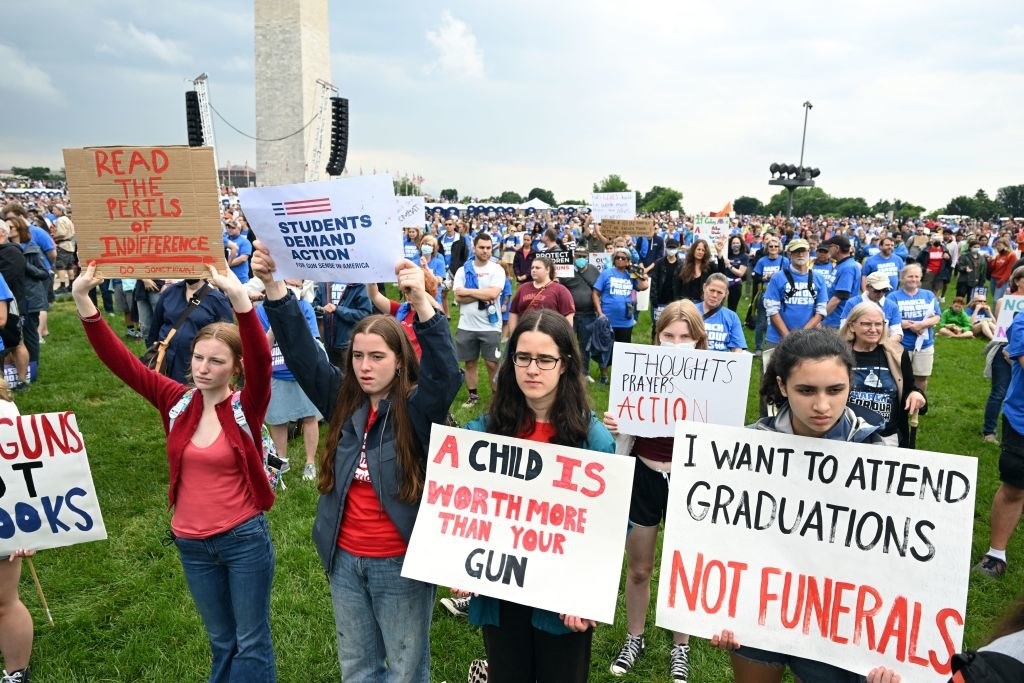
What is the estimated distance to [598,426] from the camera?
270cm

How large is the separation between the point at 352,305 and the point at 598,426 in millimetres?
4664

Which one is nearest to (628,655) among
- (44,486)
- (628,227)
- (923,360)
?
(44,486)

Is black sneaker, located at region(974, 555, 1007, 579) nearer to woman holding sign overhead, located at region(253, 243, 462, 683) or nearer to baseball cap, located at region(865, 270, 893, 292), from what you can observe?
baseball cap, located at region(865, 270, 893, 292)

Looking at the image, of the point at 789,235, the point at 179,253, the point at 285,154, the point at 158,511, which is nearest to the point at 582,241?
the point at 789,235

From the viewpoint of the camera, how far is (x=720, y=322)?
5.71m

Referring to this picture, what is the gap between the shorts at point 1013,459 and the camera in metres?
4.33

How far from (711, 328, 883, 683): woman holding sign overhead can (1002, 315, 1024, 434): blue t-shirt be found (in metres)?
2.72

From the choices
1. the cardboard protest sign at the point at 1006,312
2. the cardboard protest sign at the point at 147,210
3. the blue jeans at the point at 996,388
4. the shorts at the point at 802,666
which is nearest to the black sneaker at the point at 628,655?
the shorts at the point at 802,666

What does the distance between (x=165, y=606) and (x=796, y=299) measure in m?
7.39

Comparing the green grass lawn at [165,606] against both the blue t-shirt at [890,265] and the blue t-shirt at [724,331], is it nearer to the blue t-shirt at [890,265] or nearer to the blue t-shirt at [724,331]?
the blue t-shirt at [724,331]

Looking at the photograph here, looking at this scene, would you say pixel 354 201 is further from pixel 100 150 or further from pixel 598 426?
pixel 598 426

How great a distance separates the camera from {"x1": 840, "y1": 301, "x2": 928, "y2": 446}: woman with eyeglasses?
165 inches

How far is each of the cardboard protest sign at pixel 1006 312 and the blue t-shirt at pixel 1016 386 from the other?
2535 mm

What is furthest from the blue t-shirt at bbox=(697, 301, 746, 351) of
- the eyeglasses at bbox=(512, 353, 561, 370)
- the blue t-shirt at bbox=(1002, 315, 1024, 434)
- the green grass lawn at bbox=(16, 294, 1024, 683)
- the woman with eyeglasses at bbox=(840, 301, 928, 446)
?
the eyeglasses at bbox=(512, 353, 561, 370)
